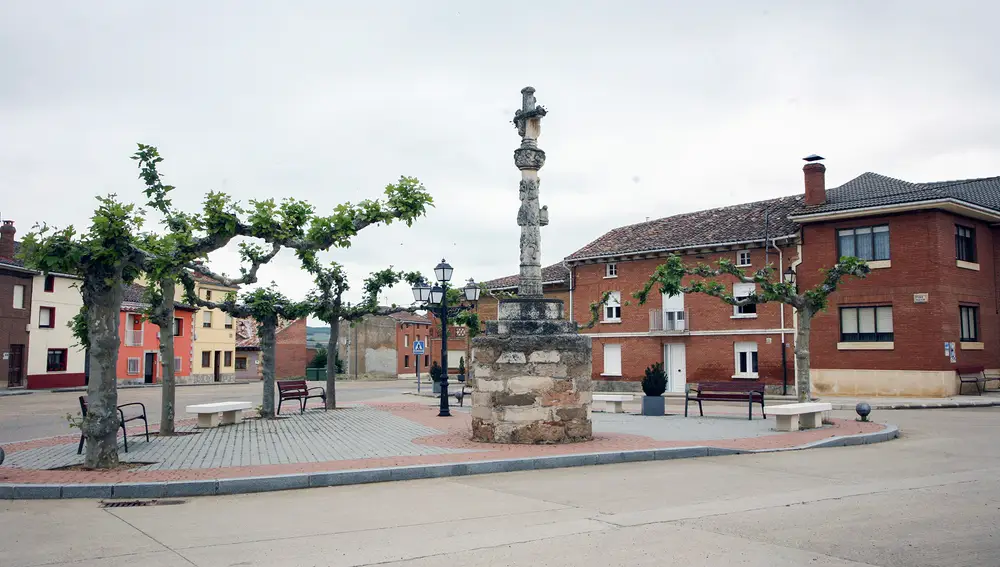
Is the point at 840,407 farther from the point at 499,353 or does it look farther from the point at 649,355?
the point at 499,353

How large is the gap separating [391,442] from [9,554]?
7.77 m

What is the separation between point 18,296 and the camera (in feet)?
136

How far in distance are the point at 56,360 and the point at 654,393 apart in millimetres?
37637

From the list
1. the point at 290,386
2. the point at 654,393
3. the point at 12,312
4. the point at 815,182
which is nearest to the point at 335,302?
the point at 290,386

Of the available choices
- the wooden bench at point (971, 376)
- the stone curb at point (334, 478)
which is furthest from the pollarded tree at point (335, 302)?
the wooden bench at point (971, 376)

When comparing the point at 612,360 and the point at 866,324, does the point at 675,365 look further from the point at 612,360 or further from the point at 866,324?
the point at 866,324

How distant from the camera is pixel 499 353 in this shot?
42.0 ft

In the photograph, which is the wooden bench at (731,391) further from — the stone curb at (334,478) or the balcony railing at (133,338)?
the balcony railing at (133,338)

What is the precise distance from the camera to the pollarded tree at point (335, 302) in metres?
23.0

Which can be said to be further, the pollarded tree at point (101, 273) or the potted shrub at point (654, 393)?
the potted shrub at point (654, 393)

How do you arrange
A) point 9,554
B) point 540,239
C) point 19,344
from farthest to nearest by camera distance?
point 19,344 → point 540,239 → point 9,554

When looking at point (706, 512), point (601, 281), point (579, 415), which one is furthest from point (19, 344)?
point (706, 512)

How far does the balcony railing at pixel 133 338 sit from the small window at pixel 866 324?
140 feet

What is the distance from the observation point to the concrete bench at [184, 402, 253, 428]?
16531 millimetres
